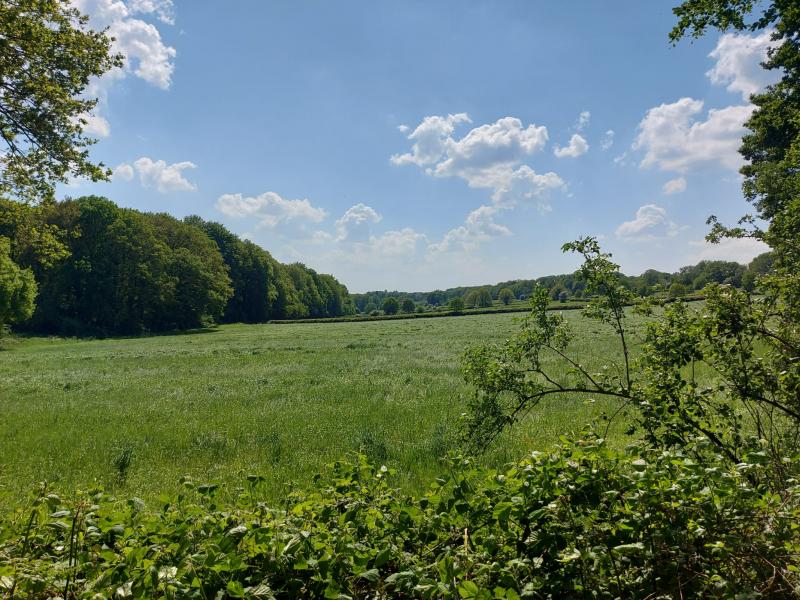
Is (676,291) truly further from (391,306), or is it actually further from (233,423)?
(391,306)

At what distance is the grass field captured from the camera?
7.91 meters

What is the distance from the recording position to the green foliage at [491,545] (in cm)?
210

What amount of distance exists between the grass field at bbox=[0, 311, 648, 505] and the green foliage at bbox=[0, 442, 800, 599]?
1167mm

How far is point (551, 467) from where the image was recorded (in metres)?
2.65

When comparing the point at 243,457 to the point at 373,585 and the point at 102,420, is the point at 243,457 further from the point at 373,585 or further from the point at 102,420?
the point at 373,585

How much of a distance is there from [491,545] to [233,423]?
10.4 meters

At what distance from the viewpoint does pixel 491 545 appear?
2303mm

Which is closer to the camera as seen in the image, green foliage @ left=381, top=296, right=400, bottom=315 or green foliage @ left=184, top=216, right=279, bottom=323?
green foliage @ left=184, top=216, right=279, bottom=323

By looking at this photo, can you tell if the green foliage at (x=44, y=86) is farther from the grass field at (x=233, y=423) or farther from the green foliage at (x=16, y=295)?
the green foliage at (x=16, y=295)

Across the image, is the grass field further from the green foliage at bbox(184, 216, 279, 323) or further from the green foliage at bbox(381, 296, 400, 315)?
the green foliage at bbox(381, 296, 400, 315)

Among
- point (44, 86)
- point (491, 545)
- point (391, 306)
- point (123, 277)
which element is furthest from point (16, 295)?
point (391, 306)

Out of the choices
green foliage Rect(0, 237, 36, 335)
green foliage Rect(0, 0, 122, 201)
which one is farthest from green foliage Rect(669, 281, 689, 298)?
green foliage Rect(0, 237, 36, 335)

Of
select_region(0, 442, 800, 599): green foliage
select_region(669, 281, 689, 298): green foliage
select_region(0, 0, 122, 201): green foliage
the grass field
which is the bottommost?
the grass field

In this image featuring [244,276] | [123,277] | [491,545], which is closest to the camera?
[491,545]
